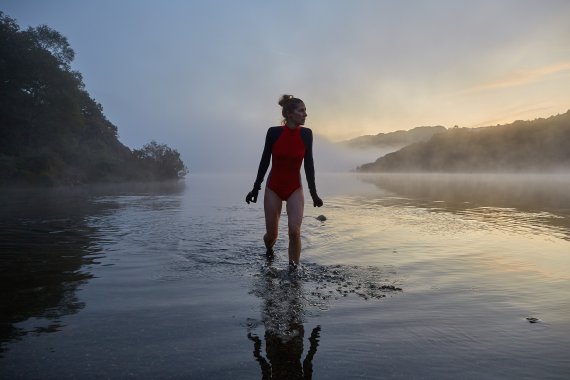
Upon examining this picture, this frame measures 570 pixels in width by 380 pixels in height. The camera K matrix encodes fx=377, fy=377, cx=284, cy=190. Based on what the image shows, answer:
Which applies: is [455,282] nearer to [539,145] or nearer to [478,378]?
[478,378]

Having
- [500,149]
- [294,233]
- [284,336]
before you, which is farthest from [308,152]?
[500,149]

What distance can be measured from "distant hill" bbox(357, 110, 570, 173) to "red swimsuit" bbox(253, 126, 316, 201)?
5731 inches

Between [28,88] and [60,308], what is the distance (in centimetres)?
4852

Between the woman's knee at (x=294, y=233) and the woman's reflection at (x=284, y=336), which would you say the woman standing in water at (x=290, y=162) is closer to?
the woman's knee at (x=294, y=233)

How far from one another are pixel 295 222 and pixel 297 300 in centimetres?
179

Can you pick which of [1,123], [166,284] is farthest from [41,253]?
[1,123]

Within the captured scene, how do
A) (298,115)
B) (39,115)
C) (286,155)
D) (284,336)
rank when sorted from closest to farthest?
(284,336), (298,115), (286,155), (39,115)

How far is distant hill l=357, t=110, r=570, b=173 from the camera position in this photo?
462ft

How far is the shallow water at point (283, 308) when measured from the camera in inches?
105

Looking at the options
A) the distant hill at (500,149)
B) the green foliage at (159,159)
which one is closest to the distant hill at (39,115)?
the green foliage at (159,159)

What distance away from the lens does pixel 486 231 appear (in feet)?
30.1

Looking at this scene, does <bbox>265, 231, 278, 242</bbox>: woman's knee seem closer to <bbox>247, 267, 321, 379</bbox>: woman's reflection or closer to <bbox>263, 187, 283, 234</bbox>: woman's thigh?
<bbox>263, 187, 283, 234</bbox>: woman's thigh

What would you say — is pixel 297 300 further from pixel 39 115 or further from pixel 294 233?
pixel 39 115

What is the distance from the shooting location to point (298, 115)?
582 centimetres
